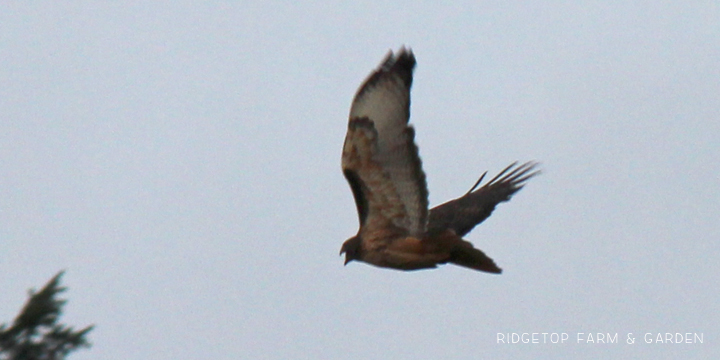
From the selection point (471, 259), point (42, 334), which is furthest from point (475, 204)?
point (42, 334)

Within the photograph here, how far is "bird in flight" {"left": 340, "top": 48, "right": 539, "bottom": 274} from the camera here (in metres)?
9.48

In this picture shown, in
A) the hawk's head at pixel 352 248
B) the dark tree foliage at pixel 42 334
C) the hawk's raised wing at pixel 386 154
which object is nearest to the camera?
the dark tree foliage at pixel 42 334

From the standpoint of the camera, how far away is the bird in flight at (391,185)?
31.1ft

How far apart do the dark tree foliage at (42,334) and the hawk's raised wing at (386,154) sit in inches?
155

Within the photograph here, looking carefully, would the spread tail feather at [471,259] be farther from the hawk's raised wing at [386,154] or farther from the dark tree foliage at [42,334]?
the dark tree foliage at [42,334]

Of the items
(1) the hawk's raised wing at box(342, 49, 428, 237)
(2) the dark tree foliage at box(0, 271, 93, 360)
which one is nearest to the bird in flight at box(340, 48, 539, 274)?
(1) the hawk's raised wing at box(342, 49, 428, 237)

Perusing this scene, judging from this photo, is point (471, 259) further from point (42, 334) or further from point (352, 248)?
point (42, 334)

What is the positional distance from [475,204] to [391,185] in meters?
2.89

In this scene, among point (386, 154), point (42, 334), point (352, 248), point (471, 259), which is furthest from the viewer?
point (471, 259)

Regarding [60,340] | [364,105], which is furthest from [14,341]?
[364,105]

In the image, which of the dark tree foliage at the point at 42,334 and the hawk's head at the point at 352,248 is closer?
the dark tree foliage at the point at 42,334

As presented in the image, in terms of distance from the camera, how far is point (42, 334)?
19.1ft

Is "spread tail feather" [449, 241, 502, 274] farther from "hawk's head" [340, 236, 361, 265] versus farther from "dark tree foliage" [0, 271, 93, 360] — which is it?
"dark tree foliage" [0, 271, 93, 360]

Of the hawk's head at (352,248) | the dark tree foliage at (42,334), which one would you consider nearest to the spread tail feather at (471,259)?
the hawk's head at (352,248)
